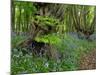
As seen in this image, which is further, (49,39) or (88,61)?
(88,61)

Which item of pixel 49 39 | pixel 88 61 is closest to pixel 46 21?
pixel 49 39

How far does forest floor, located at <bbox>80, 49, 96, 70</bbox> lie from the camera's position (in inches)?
74.1

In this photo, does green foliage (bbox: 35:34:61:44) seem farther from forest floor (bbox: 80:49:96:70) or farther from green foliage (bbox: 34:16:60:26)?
forest floor (bbox: 80:49:96:70)

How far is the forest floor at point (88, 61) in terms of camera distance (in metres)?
1.88

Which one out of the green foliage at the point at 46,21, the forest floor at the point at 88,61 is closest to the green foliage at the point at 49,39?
the green foliage at the point at 46,21

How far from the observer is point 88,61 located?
1.90 m

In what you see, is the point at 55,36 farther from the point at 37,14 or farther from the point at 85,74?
the point at 85,74

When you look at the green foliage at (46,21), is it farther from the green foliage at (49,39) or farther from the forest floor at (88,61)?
the forest floor at (88,61)

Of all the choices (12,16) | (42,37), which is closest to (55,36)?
(42,37)

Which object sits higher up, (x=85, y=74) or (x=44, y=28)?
(x=44, y=28)

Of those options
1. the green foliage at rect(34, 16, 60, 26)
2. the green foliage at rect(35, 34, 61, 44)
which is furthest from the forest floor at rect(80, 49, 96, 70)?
the green foliage at rect(34, 16, 60, 26)

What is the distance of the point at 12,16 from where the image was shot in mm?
1682

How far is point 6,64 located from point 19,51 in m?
0.15

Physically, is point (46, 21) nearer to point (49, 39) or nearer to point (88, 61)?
point (49, 39)
